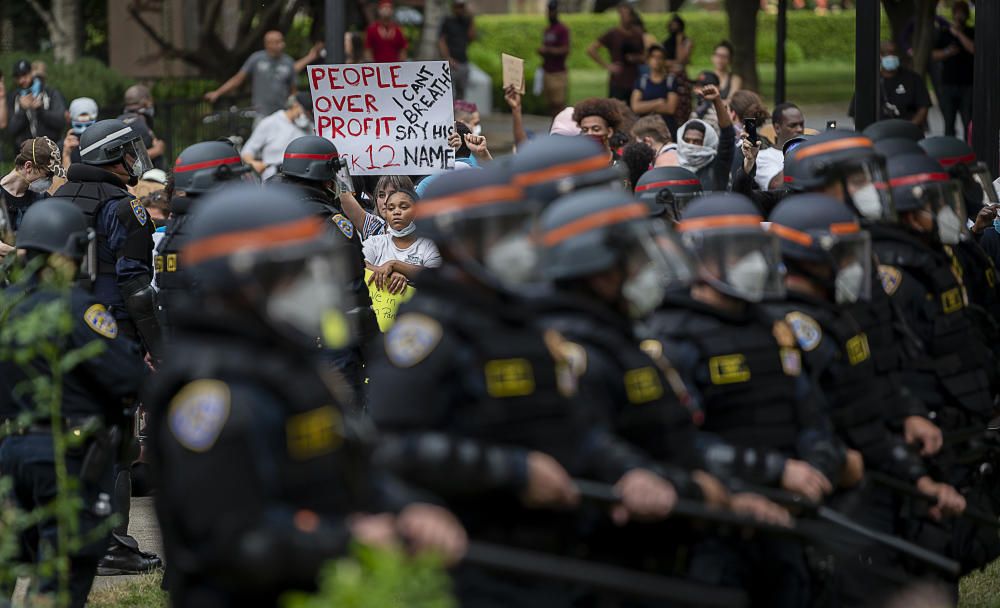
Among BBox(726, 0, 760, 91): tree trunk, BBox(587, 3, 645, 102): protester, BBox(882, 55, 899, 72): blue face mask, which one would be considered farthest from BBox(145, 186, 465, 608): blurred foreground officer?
BBox(726, 0, 760, 91): tree trunk

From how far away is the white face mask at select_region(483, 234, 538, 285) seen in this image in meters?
5.04

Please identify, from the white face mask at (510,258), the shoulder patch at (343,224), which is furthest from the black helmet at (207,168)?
the white face mask at (510,258)

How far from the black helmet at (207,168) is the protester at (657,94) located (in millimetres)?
8132

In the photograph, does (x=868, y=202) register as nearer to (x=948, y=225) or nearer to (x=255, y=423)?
(x=948, y=225)

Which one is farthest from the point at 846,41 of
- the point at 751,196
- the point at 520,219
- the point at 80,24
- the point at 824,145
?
the point at 520,219

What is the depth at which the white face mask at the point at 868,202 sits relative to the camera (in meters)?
7.54

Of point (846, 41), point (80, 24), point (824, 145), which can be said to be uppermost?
point (824, 145)

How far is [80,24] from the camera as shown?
25203mm

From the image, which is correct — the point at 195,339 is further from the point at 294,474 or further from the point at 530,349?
the point at 530,349

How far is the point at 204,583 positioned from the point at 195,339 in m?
0.58

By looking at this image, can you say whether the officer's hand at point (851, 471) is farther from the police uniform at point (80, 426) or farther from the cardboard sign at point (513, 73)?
the cardboard sign at point (513, 73)

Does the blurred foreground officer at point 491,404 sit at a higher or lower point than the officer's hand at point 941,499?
higher

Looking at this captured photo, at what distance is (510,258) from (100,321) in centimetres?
231

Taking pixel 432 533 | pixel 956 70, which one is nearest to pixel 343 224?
pixel 432 533
